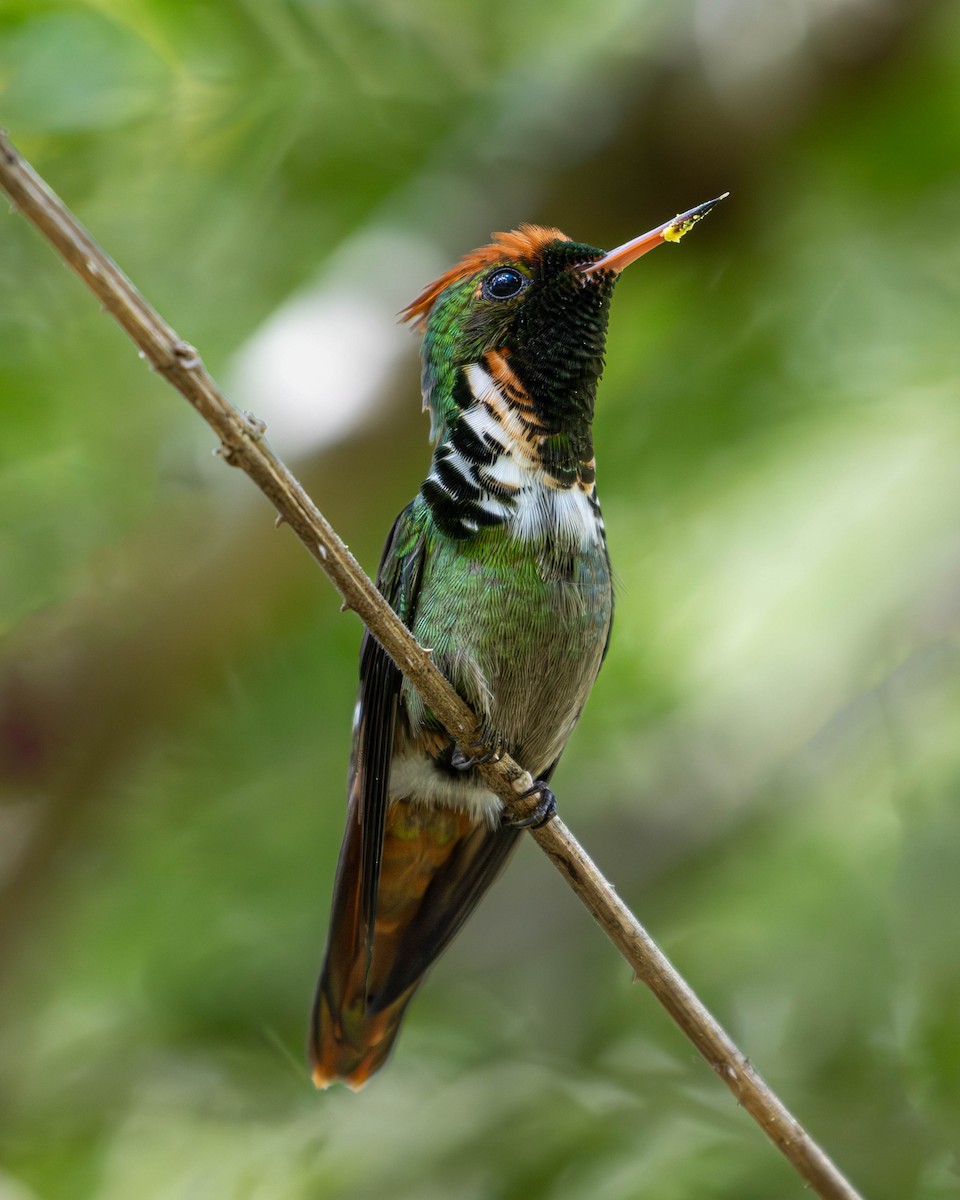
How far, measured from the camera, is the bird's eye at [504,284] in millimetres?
3627

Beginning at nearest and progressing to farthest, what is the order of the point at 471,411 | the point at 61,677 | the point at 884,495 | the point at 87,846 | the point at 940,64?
the point at 471,411 < the point at 61,677 < the point at 87,846 < the point at 940,64 < the point at 884,495

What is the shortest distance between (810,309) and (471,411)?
2742 mm

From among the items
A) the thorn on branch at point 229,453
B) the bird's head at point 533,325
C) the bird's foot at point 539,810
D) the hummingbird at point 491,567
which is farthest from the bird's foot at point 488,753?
the thorn on branch at point 229,453

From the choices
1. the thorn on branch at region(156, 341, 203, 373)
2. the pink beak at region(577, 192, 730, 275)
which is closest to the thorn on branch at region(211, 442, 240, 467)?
the thorn on branch at region(156, 341, 203, 373)

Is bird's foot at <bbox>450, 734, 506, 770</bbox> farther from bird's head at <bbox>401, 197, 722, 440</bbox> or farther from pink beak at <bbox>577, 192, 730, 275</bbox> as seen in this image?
pink beak at <bbox>577, 192, 730, 275</bbox>

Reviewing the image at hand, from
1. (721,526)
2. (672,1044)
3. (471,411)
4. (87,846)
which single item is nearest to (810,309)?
(721,526)

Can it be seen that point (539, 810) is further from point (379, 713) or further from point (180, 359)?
point (180, 359)

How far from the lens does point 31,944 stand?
4.72 meters

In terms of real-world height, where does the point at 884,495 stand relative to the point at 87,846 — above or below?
below

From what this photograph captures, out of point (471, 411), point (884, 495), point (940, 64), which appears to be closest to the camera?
point (471, 411)

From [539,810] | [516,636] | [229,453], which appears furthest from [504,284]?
[229,453]

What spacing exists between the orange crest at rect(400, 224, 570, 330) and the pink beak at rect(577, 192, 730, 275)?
0.20 metres

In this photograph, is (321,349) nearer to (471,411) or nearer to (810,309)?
(471,411)

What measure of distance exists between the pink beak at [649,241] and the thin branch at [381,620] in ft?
3.77
